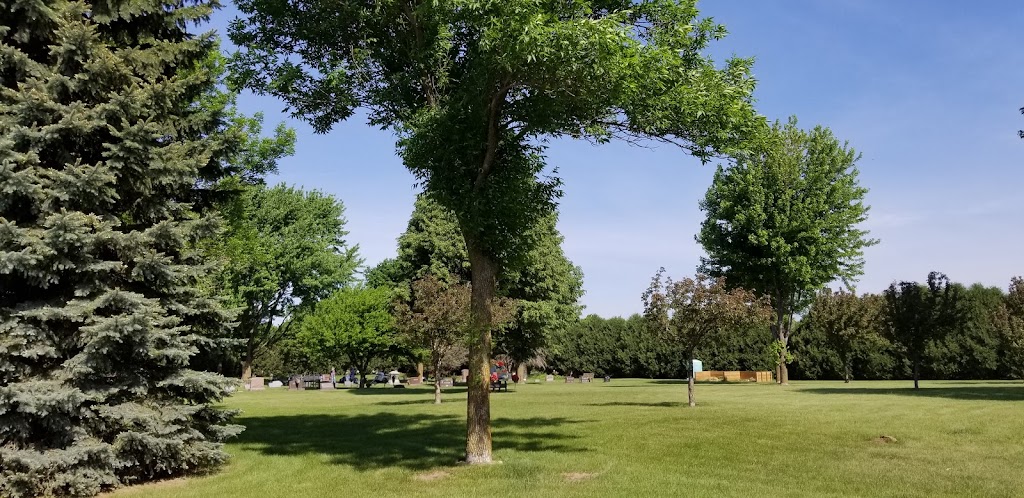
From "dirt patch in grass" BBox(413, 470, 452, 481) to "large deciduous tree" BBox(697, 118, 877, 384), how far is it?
27.9 metres

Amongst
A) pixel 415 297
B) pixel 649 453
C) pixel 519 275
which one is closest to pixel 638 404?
pixel 649 453

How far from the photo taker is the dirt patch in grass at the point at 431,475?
420 inches

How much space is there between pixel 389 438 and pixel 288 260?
2774cm

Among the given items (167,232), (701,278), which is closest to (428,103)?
(167,232)

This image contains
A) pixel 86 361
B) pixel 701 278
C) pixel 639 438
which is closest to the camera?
pixel 86 361

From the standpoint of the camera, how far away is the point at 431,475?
1094 cm

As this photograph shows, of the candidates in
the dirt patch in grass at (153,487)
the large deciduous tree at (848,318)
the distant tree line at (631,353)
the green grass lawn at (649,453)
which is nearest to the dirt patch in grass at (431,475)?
the green grass lawn at (649,453)

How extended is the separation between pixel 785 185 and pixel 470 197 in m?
29.3

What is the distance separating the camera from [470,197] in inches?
459

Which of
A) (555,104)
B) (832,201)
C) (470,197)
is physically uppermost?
(832,201)

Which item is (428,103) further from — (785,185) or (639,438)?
(785,185)

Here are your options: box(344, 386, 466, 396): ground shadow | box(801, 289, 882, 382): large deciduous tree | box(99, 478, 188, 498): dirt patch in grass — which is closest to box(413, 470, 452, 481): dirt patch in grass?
box(99, 478, 188, 498): dirt patch in grass

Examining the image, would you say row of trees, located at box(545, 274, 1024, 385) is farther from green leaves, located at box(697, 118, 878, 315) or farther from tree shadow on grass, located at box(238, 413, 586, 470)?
tree shadow on grass, located at box(238, 413, 586, 470)

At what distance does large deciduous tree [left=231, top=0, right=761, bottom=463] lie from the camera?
34.4ft
